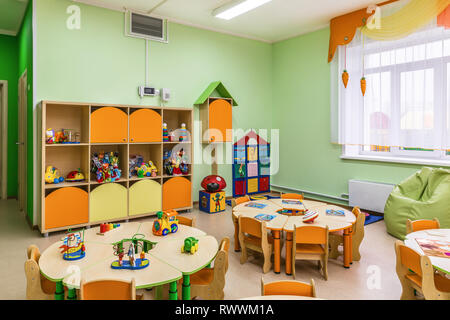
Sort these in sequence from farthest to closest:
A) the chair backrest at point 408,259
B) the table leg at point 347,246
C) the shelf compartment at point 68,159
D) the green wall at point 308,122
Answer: the green wall at point 308,122 < the shelf compartment at point 68,159 < the table leg at point 347,246 < the chair backrest at point 408,259

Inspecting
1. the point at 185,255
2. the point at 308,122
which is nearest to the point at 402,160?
the point at 308,122

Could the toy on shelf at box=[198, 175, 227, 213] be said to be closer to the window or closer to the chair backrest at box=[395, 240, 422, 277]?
the window

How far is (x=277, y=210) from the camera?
3.78m

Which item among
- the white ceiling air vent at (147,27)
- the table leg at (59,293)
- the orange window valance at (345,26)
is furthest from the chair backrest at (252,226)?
the orange window valance at (345,26)

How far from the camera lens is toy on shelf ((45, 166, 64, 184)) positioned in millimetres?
4340

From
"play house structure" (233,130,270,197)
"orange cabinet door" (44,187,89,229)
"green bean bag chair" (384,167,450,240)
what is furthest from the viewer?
"play house structure" (233,130,270,197)

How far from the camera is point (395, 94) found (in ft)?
16.3

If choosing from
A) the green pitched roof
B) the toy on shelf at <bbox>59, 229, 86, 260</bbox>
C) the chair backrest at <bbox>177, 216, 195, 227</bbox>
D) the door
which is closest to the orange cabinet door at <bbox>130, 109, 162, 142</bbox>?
the green pitched roof

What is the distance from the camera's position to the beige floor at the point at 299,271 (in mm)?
2838

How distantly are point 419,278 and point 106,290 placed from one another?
7.36 feet

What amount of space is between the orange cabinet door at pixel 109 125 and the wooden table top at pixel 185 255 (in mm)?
2588

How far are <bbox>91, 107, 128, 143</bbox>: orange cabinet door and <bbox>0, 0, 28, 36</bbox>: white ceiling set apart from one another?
205 centimetres

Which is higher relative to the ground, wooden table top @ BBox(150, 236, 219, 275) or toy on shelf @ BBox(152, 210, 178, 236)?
toy on shelf @ BBox(152, 210, 178, 236)

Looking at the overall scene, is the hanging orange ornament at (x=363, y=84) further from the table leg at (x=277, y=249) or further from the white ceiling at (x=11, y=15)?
the white ceiling at (x=11, y=15)
